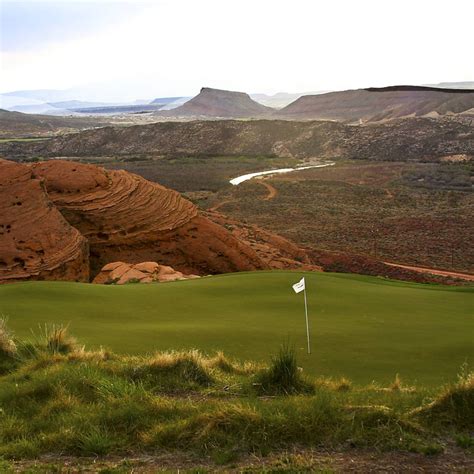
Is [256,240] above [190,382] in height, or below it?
below

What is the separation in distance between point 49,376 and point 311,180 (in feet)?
183

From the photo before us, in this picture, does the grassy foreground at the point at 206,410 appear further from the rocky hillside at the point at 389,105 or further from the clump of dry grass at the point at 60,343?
the rocky hillside at the point at 389,105

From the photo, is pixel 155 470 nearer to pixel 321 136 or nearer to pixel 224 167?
pixel 224 167

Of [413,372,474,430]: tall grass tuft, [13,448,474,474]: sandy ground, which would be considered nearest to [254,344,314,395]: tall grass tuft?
[413,372,474,430]: tall grass tuft

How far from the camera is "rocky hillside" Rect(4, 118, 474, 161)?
86.1 metres

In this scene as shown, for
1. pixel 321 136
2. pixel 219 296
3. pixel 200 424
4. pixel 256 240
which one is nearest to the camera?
pixel 200 424

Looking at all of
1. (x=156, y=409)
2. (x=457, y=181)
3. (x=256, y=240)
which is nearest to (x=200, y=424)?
(x=156, y=409)

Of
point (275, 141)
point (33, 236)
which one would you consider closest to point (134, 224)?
point (33, 236)

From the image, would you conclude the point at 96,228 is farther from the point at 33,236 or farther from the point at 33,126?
the point at 33,126

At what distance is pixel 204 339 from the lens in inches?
342

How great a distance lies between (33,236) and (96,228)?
331 cm

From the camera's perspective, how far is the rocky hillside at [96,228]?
723 inches

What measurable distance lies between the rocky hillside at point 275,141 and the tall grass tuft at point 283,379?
75693 millimetres

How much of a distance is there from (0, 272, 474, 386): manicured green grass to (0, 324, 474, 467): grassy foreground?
80cm
